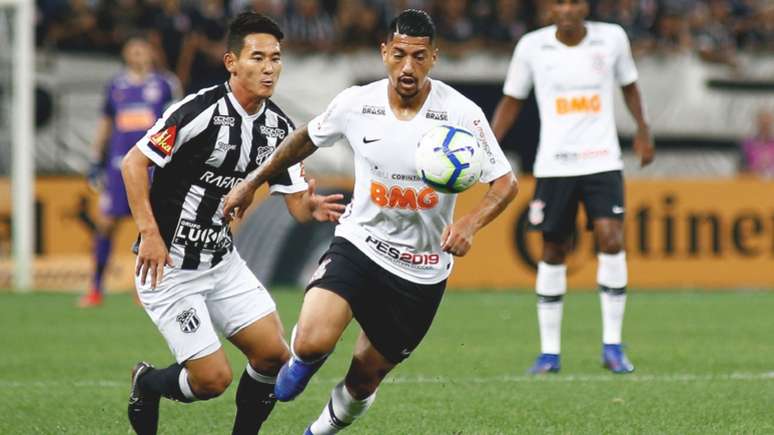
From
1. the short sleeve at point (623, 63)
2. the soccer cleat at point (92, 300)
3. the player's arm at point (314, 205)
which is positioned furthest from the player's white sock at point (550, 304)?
the soccer cleat at point (92, 300)

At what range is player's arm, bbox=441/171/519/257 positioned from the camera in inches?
233

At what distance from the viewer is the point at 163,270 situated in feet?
21.1

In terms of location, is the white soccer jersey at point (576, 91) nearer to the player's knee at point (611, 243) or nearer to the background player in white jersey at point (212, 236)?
the player's knee at point (611, 243)

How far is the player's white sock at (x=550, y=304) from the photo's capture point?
934 centimetres

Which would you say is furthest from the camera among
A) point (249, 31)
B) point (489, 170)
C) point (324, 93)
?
point (324, 93)

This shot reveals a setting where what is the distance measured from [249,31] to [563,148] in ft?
11.1

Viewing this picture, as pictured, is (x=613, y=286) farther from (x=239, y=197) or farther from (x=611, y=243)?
(x=239, y=197)

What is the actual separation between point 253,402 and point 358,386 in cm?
59

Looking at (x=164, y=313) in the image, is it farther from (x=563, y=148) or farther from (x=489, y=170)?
(x=563, y=148)

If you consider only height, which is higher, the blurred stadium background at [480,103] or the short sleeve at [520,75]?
the short sleeve at [520,75]

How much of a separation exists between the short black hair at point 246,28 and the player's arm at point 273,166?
0.66 meters

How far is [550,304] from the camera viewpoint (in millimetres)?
9469

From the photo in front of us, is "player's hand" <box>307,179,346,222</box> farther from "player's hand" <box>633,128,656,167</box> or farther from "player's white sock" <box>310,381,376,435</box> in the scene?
"player's hand" <box>633,128,656,167</box>

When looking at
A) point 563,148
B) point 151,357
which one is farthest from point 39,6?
point 563,148
